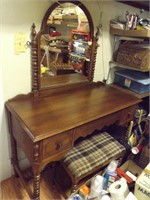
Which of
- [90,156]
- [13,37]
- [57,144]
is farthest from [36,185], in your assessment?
[13,37]

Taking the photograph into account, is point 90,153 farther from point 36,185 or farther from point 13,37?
point 13,37

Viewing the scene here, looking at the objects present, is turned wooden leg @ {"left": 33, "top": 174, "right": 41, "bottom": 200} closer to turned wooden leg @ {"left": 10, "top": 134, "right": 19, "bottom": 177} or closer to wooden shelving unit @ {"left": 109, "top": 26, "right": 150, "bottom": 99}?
turned wooden leg @ {"left": 10, "top": 134, "right": 19, "bottom": 177}

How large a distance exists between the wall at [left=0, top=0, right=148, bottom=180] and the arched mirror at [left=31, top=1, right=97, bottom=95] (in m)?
0.06

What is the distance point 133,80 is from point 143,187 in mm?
990

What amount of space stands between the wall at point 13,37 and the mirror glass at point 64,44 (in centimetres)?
8

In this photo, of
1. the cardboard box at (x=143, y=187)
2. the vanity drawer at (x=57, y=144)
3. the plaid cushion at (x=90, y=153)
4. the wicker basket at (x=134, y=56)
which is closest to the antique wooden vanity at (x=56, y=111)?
the vanity drawer at (x=57, y=144)

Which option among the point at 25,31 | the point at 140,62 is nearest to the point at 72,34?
the point at 25,31

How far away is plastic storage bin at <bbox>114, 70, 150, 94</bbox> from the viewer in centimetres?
175

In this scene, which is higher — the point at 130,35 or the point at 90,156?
the point at 130,35

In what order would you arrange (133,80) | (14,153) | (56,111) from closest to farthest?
1. (56,111)
2. (14,153)
3. (133,80)

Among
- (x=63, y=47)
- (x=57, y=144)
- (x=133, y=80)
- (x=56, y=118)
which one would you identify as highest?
(x=63, y=47)

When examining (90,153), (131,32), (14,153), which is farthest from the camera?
(131,32)

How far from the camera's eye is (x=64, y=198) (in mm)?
1458

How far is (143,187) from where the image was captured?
1.17 m
